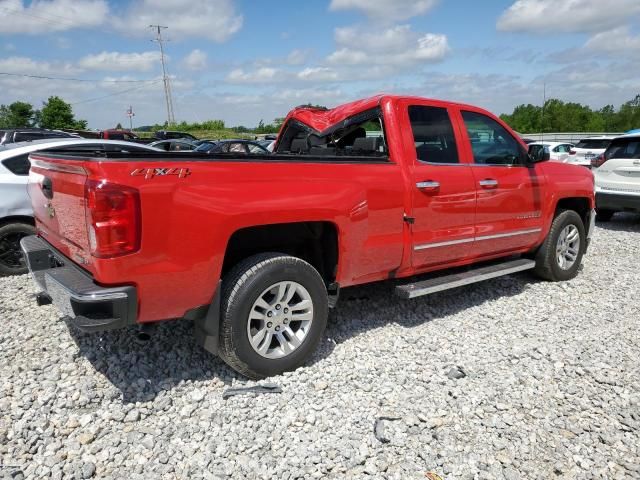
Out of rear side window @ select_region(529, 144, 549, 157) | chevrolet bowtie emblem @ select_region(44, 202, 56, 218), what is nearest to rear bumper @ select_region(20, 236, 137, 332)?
chevrolet bowtie emblem @ select_region(44, 202, 56, 218)

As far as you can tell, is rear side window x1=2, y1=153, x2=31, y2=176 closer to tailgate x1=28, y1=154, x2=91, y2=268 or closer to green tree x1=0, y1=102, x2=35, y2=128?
tailgate x1=28, y1=154, x2=91, y2=268

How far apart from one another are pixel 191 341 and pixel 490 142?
3.29m

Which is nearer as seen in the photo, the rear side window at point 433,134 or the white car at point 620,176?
the rear side window at point 433,134

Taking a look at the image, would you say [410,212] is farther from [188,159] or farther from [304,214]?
[188,159]

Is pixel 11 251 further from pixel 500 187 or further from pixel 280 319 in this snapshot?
pixel 500 187

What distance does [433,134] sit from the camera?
4.26 meters

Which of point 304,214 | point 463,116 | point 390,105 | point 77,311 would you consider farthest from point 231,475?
point 463,116

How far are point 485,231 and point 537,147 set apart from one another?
3.31 feet

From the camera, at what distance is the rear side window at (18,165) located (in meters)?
5.54

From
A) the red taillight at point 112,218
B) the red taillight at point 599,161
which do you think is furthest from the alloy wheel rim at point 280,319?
the red taillight at point 599,161

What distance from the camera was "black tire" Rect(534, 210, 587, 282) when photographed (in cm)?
537

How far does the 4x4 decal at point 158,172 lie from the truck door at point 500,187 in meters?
2.67

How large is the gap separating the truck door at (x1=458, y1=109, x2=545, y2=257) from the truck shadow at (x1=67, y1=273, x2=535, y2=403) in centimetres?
69

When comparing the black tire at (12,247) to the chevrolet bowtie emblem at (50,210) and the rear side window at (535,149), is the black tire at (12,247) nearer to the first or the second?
the chevrolet bowtie emblem at (50,210)
